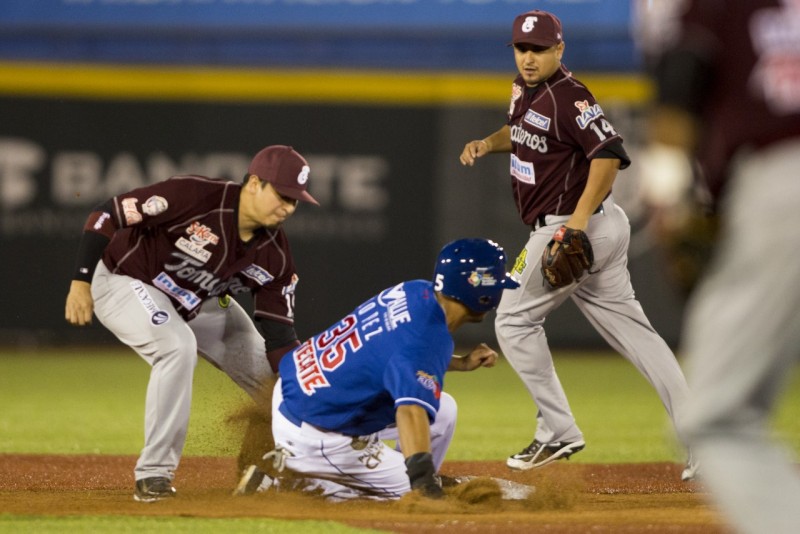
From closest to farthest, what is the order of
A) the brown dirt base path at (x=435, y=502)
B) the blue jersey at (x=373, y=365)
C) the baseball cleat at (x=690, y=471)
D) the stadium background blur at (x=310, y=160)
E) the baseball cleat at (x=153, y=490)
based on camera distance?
the brown dirt base path at (x=435, y=502), the blue jersey at (x=373, y=365), the baseball cleat at (x=153, y=490), the baseball cleat at (x=690, y=471), the stadium background blur at (x=310, y=160)

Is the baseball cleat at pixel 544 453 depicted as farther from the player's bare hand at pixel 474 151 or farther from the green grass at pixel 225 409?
the player's bare hand at pixel 474 151

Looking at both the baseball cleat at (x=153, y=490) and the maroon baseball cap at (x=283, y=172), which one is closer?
the baseball cleat at (x=153, y=490)

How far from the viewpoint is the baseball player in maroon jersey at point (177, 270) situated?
5.12 m

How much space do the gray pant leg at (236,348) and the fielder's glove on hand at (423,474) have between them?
1.44m

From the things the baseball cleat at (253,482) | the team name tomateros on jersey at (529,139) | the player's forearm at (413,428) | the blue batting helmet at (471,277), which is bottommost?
the baseball cleat at (253,482)

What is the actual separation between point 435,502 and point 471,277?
0.85 metres

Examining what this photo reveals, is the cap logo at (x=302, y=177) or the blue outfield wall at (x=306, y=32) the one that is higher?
the cap logo at (x=302, y=177)

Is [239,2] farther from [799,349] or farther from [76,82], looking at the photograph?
[799,349]

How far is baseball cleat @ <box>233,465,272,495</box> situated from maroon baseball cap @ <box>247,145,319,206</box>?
117 centimetres

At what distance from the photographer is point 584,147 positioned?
5918 mm

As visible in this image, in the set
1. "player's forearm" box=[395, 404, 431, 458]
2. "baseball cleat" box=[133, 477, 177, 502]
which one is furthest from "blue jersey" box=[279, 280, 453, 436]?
"baseball cleat" box=[133, 477, 177, 502]

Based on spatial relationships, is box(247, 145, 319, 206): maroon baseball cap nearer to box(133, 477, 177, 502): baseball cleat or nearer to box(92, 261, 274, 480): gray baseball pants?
box(92, 261, 274, 480): gray baseball pants

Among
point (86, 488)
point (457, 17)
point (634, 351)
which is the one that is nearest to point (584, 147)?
point (634, 351)

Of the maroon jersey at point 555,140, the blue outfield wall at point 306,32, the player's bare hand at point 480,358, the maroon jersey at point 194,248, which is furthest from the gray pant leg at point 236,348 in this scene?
the blue outfield wall at point 306,32
